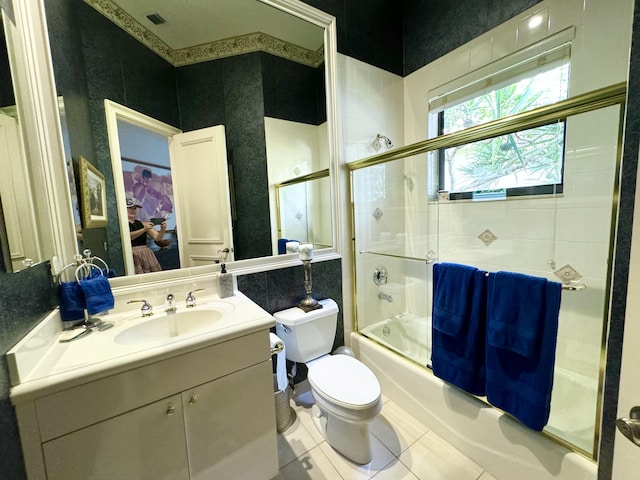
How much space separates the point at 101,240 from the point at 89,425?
770mm

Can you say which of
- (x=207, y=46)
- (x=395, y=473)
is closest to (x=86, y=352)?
(x=395, y=473)

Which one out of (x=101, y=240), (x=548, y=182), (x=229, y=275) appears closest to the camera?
(x=101, y=240)

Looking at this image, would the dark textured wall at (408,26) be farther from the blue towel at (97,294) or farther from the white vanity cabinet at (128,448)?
the white vanity cabinet at (128,448)

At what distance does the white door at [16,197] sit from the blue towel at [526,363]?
1.71 m

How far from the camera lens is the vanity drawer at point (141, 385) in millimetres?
741

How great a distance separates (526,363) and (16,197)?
74.8 inches

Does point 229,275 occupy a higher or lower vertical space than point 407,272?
higher

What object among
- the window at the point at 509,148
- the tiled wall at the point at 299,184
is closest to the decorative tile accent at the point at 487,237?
the window at the point at 509,148

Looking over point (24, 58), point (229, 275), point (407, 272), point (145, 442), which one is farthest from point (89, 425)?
point (407, 272)

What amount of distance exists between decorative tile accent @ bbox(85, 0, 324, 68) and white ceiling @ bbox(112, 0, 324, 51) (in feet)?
0.07

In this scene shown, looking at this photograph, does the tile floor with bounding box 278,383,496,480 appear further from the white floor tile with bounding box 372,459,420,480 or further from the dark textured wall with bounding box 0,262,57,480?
the dark textured wall with bounding box 0,262,57,480

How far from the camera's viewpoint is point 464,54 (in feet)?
6.03

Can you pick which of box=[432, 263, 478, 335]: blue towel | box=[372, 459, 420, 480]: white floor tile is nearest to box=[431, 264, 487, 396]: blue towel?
box=[432, 263, 478, 335]: blue towel

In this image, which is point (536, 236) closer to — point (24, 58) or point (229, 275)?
point (229, 275)
